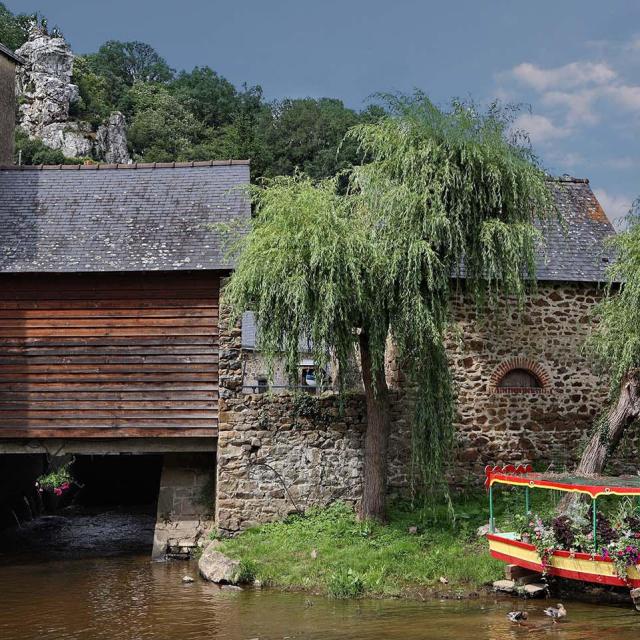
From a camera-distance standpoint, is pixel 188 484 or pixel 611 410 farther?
pixel 188 484

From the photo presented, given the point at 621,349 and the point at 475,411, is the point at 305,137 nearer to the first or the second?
the point at 475,411

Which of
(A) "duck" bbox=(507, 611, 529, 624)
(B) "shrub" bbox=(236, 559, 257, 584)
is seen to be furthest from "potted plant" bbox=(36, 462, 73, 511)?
(A) "duck" bbox=(507, 611, 529, 624)

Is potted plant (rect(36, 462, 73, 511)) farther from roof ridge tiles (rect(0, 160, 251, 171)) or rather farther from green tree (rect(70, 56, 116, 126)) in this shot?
green tree (rect(70, 56, 116, 126))

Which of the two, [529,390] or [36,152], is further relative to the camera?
[36,152]

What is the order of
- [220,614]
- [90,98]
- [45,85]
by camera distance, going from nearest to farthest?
1. [220,614]
2. [45,85]
3. [90,98]

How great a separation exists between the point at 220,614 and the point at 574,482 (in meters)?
4.41

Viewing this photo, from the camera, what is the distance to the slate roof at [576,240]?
14031 millimetres

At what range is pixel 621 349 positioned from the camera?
12.2 meters

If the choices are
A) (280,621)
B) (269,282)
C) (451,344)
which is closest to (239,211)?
(269,282)

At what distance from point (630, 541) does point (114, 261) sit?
319 inches

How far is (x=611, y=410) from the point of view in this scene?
40.2 feet

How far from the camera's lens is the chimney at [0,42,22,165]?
19.0 m

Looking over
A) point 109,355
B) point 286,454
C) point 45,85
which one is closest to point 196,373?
point 109,355

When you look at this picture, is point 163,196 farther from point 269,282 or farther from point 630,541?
point 630,541
